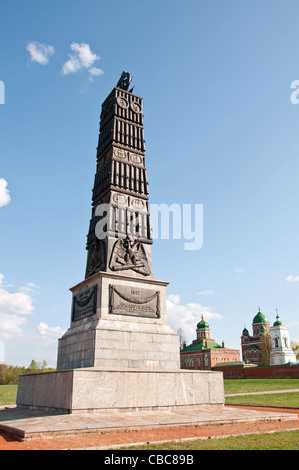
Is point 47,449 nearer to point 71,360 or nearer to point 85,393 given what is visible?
point 85,393

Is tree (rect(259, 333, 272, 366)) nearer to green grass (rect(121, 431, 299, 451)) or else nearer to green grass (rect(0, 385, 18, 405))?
green grass (rect(0, 385, 18, 405))

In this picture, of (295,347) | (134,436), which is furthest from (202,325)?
(134,436)

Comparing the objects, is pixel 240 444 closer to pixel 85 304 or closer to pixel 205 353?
pixel 85 304

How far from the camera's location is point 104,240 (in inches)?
671

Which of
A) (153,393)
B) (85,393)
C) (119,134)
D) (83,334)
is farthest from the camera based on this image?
(119,134)

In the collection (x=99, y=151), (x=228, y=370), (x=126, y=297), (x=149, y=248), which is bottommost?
(x=228, y=370)

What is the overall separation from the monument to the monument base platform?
0.10 feet

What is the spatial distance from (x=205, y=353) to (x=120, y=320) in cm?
7217

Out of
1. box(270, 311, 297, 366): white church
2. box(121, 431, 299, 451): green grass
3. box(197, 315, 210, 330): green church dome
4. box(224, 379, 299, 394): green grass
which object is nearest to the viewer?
box(121, 431, 299, 451): green grass

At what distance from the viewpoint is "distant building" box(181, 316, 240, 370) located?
80625mm

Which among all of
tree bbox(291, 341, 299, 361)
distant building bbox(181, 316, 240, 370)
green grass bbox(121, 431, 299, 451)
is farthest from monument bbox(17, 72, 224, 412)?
tree bbox(291, 341, 299, 361)

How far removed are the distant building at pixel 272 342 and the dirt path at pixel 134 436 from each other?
7586cm

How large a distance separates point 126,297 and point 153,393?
439cm
